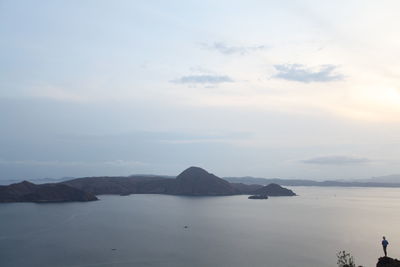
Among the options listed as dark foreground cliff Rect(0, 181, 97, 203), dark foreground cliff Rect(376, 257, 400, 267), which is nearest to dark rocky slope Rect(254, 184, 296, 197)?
dark foreground cliff Rect(0, 181, 97, 203)

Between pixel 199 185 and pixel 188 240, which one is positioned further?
pixel 199 185

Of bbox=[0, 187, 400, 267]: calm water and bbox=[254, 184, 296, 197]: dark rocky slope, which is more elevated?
bbox=[254, 184, 296, 197]: dark rocky slope

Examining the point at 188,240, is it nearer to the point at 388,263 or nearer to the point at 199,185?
the point at 388,263

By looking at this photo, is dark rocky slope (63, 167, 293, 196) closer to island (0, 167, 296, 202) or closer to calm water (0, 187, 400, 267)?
island (0, 167, 296, 202)

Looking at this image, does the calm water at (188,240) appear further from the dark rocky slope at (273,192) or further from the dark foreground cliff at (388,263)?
the dark rocky slope at (273,192)

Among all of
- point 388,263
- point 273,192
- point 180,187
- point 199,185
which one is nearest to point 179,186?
point 180,187

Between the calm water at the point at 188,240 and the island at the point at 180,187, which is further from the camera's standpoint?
the island at the point at 180,187

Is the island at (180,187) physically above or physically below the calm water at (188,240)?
above

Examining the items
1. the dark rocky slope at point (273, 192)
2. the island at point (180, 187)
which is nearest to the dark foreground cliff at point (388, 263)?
the island at point (180, 187)
